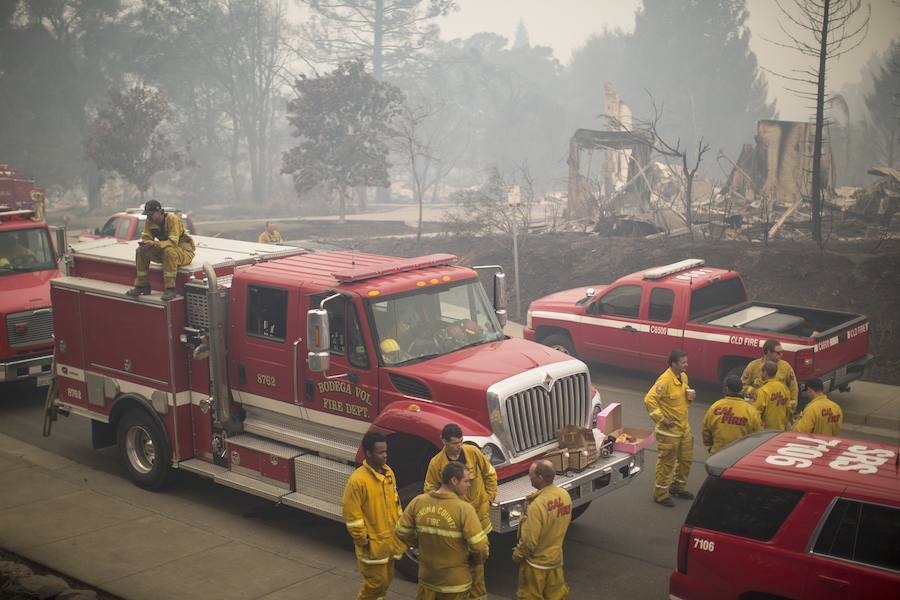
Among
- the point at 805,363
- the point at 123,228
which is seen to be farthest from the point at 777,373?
the point at 123,228

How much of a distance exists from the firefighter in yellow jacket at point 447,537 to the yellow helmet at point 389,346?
8.20 ft

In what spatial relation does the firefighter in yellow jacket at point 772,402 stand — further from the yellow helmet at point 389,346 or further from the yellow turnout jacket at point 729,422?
the yellow helmet at point 389,346

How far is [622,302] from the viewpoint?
15.5 m

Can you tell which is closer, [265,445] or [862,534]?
[862,534]

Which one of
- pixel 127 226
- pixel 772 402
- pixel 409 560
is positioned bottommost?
pixel 409 560

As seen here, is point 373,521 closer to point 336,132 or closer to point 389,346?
point 389,346

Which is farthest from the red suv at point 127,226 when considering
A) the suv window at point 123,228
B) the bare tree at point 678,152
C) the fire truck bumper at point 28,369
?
the bare tree at point 678,152

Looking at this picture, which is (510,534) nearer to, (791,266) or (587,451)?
(587,451)

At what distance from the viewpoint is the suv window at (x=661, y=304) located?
581 inches

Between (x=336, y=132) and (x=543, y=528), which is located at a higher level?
(x=336, y=132)

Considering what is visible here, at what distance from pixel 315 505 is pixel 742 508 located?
428cm

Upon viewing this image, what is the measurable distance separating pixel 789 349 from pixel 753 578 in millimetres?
7358

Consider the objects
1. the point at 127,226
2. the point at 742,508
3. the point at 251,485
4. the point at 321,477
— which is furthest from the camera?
the point at 127,226

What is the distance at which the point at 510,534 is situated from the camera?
9.60 m
